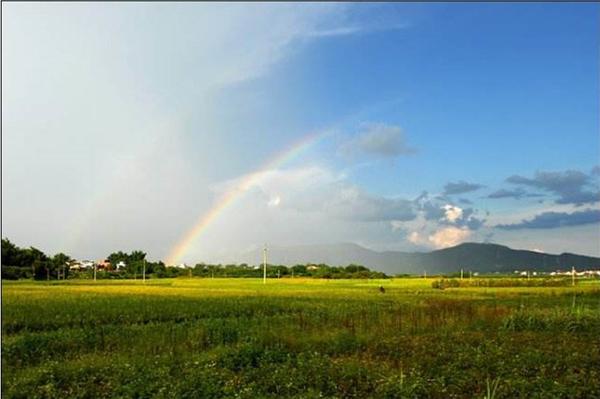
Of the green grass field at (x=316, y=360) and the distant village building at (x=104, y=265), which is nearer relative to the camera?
the green grass field at (x=316, y=360)

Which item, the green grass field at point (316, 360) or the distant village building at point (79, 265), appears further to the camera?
the distant village building at point (79, 265)

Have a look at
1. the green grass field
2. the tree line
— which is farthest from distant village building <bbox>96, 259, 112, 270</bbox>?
the green grass field

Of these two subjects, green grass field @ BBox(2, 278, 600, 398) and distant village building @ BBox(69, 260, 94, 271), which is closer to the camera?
green grass field @ BBox(2, 278, 600, 398)

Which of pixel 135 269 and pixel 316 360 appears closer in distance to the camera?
pixel 316 360

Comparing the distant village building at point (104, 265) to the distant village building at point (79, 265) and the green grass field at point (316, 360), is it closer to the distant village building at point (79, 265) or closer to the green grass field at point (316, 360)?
the distant village building at point (79, 265)

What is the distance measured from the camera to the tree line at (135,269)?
69562 mm

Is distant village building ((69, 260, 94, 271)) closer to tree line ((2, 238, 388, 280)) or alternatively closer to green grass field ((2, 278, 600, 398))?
tree line ((2, 238, 388, 280))

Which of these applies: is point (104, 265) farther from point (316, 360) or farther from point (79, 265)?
point (316, 360)

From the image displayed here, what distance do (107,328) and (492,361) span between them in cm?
990

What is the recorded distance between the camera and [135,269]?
83.6m

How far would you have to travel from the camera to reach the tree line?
228ft

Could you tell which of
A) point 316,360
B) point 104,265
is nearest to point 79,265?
point 104,265

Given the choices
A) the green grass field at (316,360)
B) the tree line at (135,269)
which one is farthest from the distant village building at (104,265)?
the green grass field at (316,360)

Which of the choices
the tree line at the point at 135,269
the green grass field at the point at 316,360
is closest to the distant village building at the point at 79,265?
the tree line at the point at 135,269
